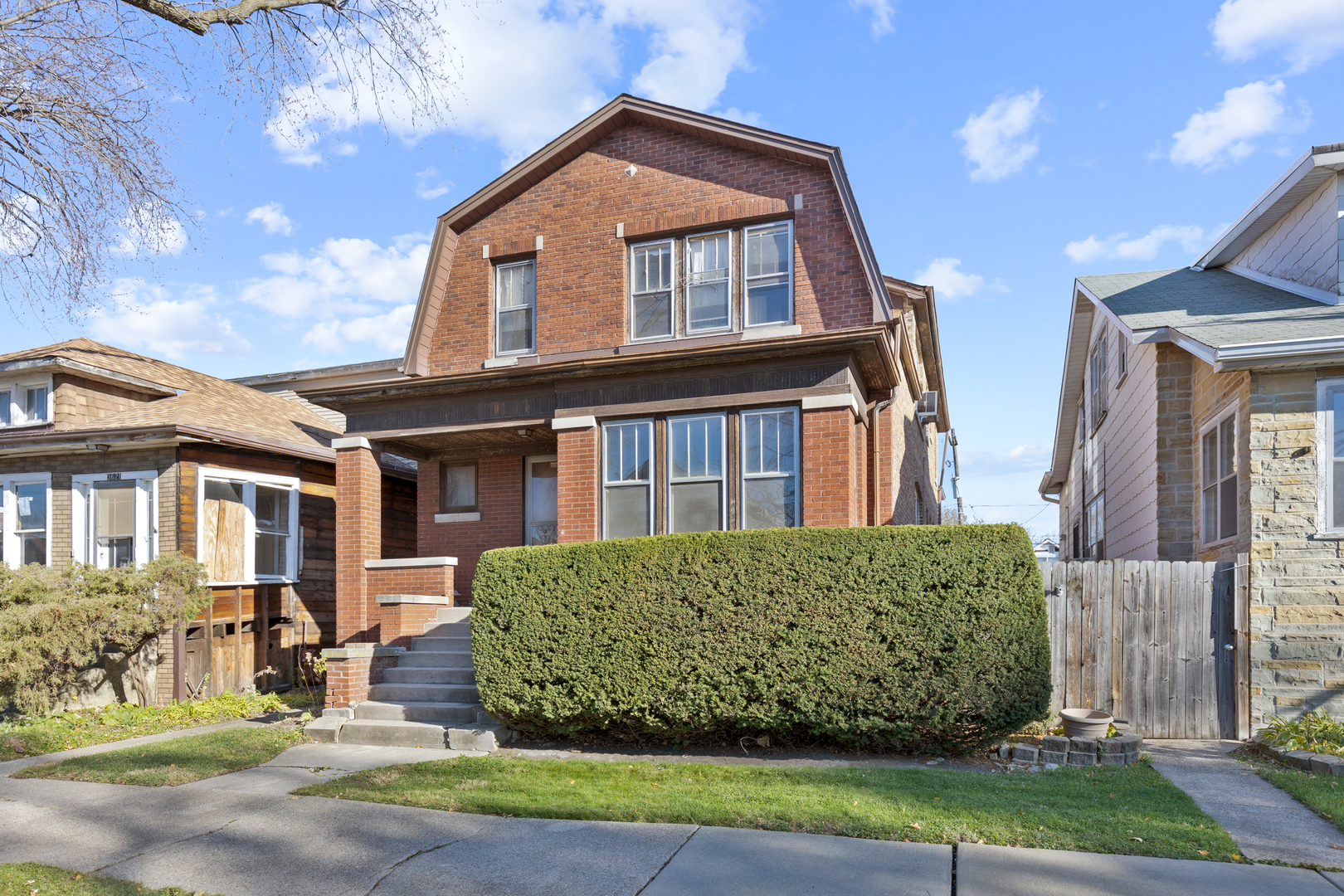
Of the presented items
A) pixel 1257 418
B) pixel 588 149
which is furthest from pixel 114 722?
pixel 1257 418

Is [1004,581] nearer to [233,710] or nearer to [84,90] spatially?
[84,90]

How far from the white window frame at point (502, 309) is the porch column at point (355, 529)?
2.37 m

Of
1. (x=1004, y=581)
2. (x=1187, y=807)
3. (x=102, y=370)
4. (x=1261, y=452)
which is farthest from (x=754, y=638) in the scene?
(x=102, y=370)

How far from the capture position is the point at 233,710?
485 inches

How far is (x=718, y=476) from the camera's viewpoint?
37.6ft

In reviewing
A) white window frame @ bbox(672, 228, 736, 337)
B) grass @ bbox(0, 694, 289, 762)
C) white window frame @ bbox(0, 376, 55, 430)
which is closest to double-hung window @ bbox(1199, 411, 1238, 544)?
white window frame @ bbox(672, 228, 736, 337)

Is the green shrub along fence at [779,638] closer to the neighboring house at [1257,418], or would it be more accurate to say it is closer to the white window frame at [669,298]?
the neighboring house at [1257,418]

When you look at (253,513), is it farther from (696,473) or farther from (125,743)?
(696,473)

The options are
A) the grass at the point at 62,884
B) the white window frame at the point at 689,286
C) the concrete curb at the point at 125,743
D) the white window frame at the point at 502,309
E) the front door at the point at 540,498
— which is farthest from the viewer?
the front door at the point at 540,498

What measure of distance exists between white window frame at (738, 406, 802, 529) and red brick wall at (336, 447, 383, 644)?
5.31 meters

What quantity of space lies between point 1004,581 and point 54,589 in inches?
461

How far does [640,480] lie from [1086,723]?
581 centimetres

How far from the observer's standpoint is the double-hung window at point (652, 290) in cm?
1283

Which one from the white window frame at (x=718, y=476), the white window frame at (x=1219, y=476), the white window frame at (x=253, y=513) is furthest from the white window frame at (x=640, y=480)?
the white window frame at (x=253, y=513)
